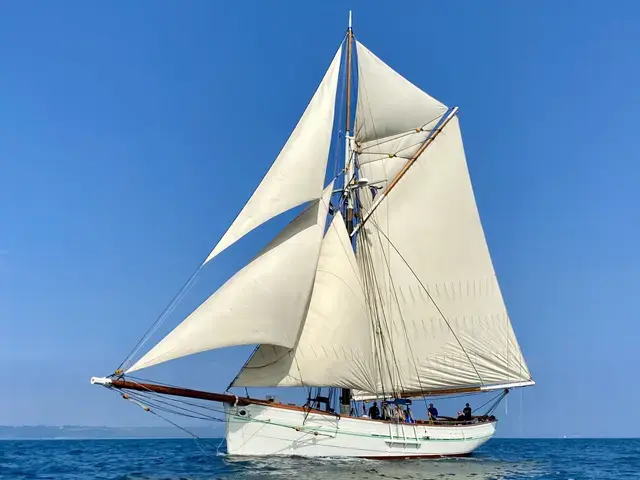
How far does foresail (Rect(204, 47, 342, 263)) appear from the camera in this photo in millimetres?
27569

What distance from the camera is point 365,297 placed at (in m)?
34.2

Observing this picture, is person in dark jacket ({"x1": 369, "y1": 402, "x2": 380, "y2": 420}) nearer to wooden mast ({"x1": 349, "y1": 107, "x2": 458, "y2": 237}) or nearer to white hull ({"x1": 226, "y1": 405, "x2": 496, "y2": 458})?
white hull ({"x1": 226, "y1": 405, "x2": 496, "y2": 458})

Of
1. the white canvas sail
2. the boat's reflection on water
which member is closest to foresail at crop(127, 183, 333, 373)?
the boat's reflection on water

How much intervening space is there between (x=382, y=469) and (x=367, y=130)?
18.7m

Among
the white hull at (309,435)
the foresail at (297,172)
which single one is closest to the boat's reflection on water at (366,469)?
the white hull at (309,435)

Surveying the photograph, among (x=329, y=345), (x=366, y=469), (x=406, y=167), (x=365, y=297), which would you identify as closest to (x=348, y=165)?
(x=406, y=167)

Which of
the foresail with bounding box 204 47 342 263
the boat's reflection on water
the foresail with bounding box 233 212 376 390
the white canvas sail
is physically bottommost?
the boat's reflection on water

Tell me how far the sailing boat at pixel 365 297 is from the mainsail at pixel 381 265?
62 mm

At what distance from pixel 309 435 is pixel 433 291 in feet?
37.7

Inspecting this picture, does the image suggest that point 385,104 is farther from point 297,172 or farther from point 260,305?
point 260,305

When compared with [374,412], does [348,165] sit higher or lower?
higher

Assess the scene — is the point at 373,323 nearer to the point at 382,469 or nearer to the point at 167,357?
the point at 382,469

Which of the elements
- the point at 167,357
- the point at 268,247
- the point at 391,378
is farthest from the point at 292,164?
the point at 391,378

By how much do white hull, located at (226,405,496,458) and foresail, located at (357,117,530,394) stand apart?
5044 mm
